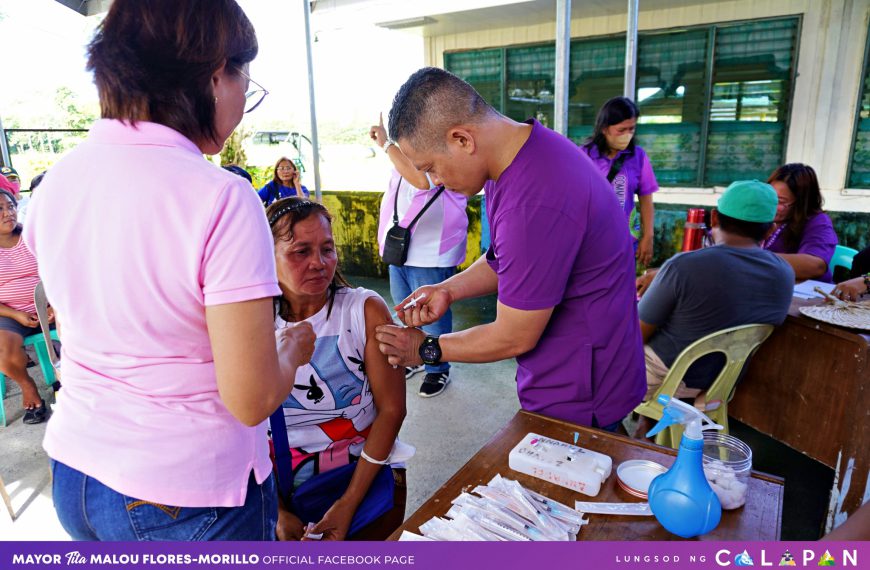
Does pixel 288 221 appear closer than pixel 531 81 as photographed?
Yes

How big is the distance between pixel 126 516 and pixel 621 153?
3.41 metres

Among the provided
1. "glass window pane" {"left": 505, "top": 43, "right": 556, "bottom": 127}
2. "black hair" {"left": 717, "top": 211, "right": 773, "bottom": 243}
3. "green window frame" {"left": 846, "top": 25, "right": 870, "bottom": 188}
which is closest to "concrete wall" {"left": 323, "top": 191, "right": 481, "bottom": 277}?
"glass window pane" {"left": 505, "top": 43, "right": 556, "bottom": 127}

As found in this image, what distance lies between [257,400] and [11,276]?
148 inches

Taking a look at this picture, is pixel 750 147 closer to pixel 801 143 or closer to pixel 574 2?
pixel 801 143

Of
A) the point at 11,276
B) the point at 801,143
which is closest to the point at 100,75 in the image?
the point at 11,276

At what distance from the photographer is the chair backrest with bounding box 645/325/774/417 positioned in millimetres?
2363

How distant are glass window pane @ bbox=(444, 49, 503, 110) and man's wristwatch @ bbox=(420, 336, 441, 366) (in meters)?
6.30

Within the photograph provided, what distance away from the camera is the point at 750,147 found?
234 inches

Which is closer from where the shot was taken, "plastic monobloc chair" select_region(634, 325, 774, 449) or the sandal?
"plastic monobloc chair" select_region(634, 325, 774, 449)

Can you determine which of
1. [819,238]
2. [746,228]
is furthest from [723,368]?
[819,238]

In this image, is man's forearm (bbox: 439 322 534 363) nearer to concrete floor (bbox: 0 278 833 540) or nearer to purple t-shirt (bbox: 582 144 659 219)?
concrete floor (bbox: 0 278 833 540)

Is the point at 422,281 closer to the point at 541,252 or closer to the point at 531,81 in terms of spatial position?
the point at 541,252

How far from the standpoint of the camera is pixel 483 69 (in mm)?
7430

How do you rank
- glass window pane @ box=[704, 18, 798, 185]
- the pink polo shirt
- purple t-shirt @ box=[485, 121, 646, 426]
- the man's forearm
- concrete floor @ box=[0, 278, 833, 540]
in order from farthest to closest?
1. glass window pane @ box=[704, 18, 798, 185]
2. concrete floor @ box=[0, 278, 833, 540]
3. the man's forearm
4. purple t-shirt @ box=[485, 121, 646, 426]
5. the pink polo shirt
